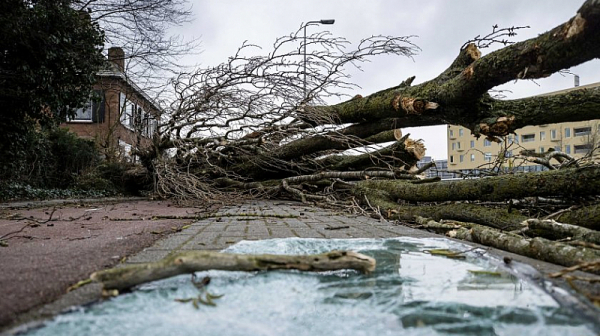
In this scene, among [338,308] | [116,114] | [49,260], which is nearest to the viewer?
[338,308]

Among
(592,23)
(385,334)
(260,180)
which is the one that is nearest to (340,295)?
(385,334)

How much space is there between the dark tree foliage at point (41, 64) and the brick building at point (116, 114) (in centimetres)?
74

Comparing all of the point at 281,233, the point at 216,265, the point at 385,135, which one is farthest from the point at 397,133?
the point at 216,265

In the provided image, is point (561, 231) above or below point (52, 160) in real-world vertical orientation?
below

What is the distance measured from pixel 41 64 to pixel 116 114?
39.4 ft

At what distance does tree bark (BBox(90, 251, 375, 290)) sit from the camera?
140 cm

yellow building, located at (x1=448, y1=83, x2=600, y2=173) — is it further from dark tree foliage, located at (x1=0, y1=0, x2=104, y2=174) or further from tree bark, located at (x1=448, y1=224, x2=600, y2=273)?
tree bark, located at (x1=448, y1=224, x2=600, y2=273)

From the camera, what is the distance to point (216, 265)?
148 cm

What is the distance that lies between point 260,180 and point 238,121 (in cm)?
171

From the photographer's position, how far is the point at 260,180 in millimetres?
8750

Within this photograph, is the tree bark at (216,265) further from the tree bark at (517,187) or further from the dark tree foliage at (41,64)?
the dark tree foliage at (41,64)

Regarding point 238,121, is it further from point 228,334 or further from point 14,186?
point 228,334

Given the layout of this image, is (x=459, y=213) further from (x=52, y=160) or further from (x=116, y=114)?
(x=116, y=114)

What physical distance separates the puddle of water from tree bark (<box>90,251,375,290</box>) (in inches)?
1.9
